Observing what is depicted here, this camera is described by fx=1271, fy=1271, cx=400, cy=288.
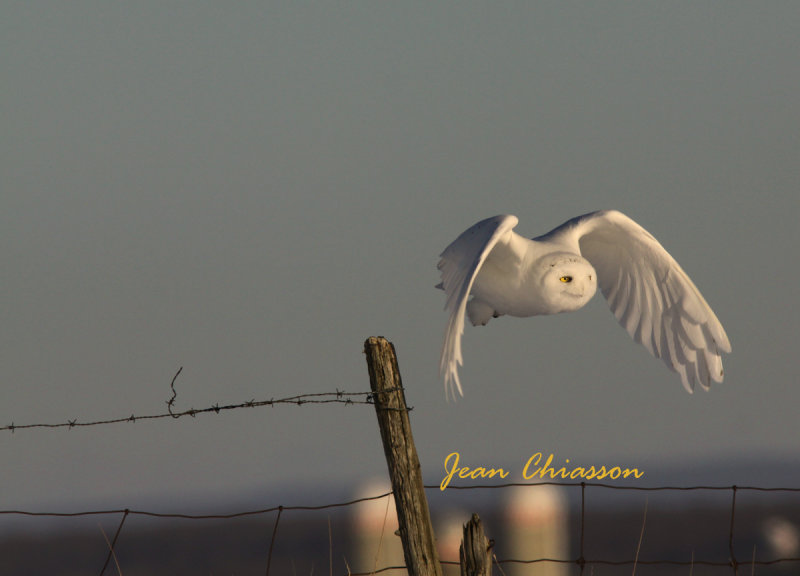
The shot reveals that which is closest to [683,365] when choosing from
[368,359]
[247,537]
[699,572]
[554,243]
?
[554,243]

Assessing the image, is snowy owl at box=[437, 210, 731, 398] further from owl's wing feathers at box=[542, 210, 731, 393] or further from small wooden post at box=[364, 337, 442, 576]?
small wooden post at box=[364, 337, 442, 576]

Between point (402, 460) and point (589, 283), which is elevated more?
point (589, 283)

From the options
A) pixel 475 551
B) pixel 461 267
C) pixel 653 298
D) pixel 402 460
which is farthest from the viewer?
pixel 653 298

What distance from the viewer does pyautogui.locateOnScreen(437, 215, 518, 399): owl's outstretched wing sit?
678 centimetres

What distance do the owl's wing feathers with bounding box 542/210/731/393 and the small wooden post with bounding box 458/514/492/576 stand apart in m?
2.80

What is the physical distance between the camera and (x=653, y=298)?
873cm

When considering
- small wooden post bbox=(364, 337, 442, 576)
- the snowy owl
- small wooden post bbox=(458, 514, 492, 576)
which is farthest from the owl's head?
small wooden post bbox=(458, 514, 492, 576)

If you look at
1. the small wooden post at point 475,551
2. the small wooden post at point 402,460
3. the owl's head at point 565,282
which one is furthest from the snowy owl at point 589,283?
the small wooden post at point 475,551

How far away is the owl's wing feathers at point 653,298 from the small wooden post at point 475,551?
280 cm

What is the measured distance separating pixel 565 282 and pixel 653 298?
1.32 meters

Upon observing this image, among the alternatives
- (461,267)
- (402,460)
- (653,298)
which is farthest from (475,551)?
(653,298)

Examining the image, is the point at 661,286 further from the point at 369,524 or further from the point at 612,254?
the point at 369,524

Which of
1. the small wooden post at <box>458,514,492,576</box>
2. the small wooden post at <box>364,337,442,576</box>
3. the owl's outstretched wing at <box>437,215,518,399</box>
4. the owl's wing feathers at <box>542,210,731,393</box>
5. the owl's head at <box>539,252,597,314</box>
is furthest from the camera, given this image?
the owl's wing feathers at <box>542,210,731,393</box>

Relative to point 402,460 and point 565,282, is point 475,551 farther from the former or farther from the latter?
point 565,282
